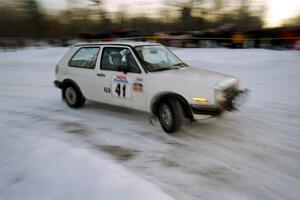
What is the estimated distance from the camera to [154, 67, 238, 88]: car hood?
520 cm

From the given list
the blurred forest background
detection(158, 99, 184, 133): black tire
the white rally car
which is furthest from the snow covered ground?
the blurred forest background

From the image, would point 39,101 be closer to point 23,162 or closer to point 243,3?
point 23,162

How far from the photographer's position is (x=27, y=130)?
231 inches

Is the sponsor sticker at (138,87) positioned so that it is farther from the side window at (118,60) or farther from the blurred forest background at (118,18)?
the blurred forest background at (118,18)

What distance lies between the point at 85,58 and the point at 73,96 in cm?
104

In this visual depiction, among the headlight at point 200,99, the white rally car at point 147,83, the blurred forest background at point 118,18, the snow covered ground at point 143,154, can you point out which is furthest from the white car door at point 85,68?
the blurred forest background at point 118,18

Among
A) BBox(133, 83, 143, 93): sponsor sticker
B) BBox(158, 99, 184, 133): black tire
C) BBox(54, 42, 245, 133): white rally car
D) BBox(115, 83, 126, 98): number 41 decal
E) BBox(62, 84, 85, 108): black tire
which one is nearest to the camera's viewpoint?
BBox(54, 42, 245, 133): white rally car

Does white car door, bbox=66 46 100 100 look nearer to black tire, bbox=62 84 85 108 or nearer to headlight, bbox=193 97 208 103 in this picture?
black tire, bbox=62 84 85 108

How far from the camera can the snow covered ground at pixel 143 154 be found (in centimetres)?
363

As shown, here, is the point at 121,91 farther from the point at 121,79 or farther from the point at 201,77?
the point at 201,77

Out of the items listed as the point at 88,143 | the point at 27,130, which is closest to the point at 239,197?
the point at 88,143

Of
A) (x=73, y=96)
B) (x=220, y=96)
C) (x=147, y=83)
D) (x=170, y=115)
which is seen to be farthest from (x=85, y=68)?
(x=220, y=96)

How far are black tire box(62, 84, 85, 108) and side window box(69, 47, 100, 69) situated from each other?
0.58 meters

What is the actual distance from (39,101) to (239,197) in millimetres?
6712
